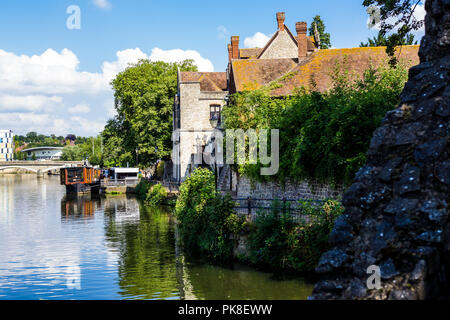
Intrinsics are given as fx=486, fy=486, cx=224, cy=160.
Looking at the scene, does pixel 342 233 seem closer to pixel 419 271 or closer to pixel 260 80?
pixel 419 271

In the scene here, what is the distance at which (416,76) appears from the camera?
816 centimetres

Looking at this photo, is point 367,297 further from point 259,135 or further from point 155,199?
point 155,199

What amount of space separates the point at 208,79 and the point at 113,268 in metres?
33.4

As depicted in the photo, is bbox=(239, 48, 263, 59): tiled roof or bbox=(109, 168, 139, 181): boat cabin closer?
bbox=(239, 48, 263, 59): tiled roof

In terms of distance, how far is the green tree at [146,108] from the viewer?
2004 inches

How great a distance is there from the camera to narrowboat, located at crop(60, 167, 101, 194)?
58.7 meters

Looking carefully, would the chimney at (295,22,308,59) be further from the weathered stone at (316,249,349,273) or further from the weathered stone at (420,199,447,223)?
the weathered stone at (316,249,349,273)

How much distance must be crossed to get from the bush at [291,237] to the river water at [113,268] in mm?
569

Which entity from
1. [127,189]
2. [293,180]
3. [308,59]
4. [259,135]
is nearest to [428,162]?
[293,180]

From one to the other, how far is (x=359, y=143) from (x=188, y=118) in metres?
32.3

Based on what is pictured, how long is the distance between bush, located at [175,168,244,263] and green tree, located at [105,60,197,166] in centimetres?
2854

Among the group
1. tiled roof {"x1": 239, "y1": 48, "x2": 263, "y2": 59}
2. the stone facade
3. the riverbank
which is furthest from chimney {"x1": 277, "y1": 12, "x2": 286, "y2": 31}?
the riverbank

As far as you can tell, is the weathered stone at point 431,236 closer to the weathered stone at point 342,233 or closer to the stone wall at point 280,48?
the weathered stone at point 342,233

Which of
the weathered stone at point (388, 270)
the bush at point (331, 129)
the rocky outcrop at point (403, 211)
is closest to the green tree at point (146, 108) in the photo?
the bush at point (331, 129)
